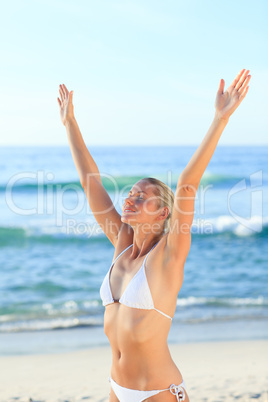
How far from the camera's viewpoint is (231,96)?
7.63 ft

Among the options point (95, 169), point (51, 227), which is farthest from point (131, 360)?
point (51, 227)

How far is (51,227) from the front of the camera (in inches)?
599

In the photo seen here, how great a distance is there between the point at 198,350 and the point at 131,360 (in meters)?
3.81

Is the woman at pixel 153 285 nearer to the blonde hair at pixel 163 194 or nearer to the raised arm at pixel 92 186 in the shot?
the blonde hair at pixel 163 194

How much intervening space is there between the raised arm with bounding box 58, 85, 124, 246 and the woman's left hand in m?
0.79

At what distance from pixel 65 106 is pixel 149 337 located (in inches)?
53.6

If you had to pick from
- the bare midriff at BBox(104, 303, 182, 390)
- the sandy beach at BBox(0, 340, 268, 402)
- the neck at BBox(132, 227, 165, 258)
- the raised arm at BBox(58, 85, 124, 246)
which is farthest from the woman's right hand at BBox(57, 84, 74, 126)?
the sandy beach at BBox(0, 340, 268, 402)

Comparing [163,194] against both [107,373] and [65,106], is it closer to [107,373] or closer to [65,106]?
[65,106]

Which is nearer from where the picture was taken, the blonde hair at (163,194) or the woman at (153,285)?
the woman at (153,285)

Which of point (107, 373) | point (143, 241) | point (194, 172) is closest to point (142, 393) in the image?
point (143, 241)

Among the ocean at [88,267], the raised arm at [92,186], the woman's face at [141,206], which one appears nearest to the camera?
the woman's face at [141,206]

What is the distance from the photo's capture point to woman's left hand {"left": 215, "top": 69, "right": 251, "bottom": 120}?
2.29m

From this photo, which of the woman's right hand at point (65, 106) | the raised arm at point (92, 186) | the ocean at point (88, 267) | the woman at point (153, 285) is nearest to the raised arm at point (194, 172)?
the woman at point (153, 285)

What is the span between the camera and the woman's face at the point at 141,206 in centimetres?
245
